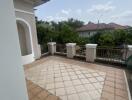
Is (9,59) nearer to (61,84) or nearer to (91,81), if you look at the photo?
(61,84)

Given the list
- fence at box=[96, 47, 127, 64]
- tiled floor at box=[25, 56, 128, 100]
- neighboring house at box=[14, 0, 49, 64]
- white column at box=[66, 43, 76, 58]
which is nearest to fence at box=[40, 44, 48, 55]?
neighboring house at box=[14, 0, 49, 64]

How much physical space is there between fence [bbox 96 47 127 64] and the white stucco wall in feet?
16.6

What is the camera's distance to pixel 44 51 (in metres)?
7.99

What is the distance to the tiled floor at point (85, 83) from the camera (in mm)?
2943

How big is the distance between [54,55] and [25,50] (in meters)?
2.03

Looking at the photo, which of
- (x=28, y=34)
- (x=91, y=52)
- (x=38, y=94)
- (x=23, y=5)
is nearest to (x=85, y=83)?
(x=38, y=94)

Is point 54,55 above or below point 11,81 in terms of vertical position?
below

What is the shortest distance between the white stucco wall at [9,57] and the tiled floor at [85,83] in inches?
82.9

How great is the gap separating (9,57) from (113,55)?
5.39 m

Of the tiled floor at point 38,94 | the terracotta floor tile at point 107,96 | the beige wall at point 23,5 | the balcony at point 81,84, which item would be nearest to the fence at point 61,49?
the balcony at point 81,84

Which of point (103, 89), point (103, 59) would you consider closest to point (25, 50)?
point (103, 59)

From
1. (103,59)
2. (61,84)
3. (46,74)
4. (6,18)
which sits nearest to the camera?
(6,18)

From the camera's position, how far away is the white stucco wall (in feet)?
3.04

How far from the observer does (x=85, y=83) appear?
3562 millimetres
